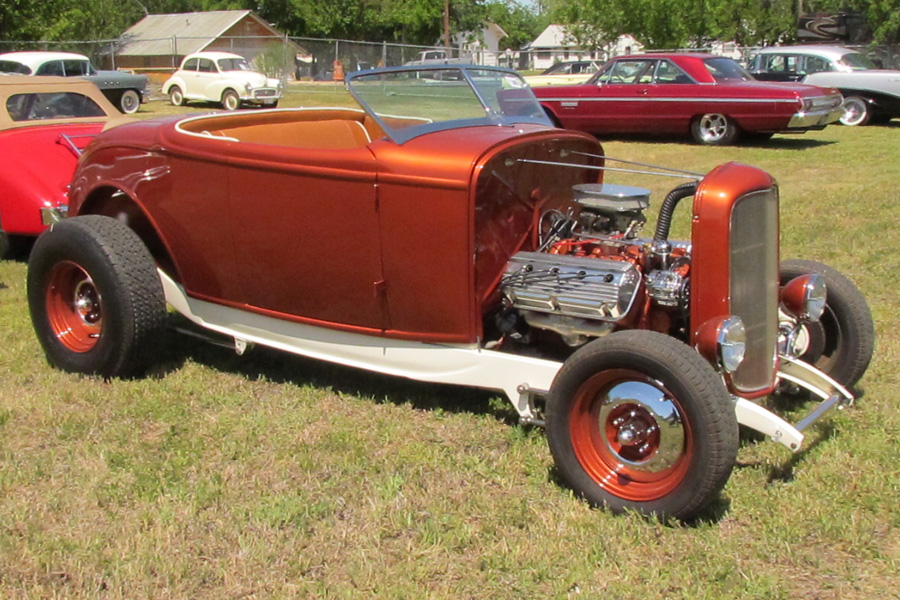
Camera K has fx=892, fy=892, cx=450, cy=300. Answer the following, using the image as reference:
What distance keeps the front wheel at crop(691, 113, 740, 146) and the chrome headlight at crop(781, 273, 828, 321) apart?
9927 millimetres

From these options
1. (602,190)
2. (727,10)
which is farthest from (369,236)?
(727,10)

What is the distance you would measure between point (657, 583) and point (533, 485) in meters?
0.72

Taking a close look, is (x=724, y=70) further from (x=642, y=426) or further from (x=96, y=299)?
(x=642, y=426)

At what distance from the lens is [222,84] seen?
910 inches

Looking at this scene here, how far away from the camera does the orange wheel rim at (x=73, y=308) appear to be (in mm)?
4484

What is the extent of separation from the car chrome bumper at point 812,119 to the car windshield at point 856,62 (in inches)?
156

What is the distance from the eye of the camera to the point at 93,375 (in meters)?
4.38

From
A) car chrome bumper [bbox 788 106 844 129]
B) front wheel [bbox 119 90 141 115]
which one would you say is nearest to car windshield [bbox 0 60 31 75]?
front wheel [bbox 119 90 141 115]

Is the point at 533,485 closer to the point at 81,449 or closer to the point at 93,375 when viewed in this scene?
the point at 81,449

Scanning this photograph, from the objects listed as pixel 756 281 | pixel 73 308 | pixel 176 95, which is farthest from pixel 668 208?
pixel 176 95

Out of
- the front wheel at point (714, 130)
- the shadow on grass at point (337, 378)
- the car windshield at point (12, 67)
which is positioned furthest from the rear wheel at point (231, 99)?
the shadow on grass at point (337, 378)

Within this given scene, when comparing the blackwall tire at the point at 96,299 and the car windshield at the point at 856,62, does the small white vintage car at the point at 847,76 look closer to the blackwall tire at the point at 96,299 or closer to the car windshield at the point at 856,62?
the car windshield at the point at 856,62

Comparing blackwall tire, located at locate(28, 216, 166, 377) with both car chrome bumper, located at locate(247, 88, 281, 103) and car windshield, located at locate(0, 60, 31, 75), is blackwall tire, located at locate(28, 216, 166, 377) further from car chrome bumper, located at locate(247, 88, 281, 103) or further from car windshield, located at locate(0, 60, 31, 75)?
car chrome bumper, located at locate(247, 88, 281, 103)

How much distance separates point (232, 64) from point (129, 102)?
4169 mm
